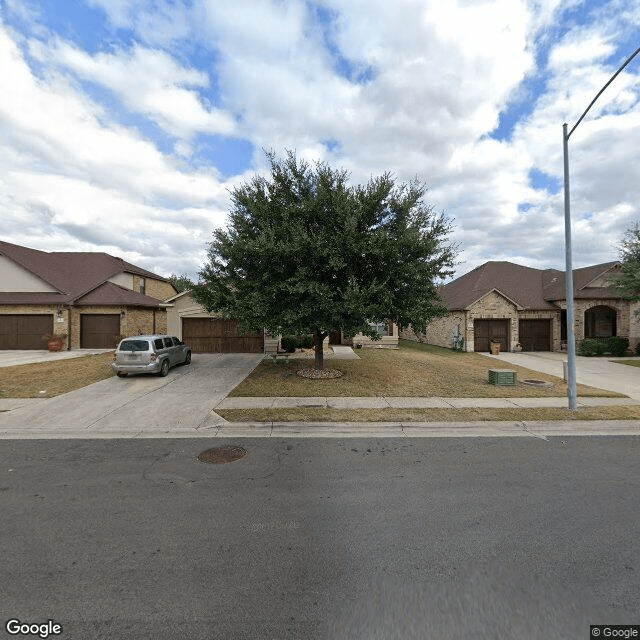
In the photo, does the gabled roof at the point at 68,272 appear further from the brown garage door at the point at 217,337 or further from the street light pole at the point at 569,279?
the street light pole at the point at 569,279

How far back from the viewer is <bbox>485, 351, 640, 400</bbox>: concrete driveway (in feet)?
37.2

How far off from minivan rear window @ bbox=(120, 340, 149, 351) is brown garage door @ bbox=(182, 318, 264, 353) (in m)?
7.61

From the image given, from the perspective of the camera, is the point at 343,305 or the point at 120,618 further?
the point at 343,305

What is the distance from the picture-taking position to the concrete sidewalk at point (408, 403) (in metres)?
8.49

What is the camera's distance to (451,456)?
223 inches

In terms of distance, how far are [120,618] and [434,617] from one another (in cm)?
238

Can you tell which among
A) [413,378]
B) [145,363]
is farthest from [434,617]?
[145,363]

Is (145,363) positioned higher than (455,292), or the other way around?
(455,292)

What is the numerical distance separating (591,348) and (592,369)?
5.97m

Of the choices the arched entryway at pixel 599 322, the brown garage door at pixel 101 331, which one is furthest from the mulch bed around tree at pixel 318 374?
the arched entryway at pixel 599 322

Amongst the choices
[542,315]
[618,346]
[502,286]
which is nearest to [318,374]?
[542,315]

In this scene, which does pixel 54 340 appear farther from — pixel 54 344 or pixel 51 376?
pixel 51 376

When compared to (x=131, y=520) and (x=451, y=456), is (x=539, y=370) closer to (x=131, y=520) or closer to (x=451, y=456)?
(x=451, y=456)

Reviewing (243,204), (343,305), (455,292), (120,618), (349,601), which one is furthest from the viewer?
(455,292)
